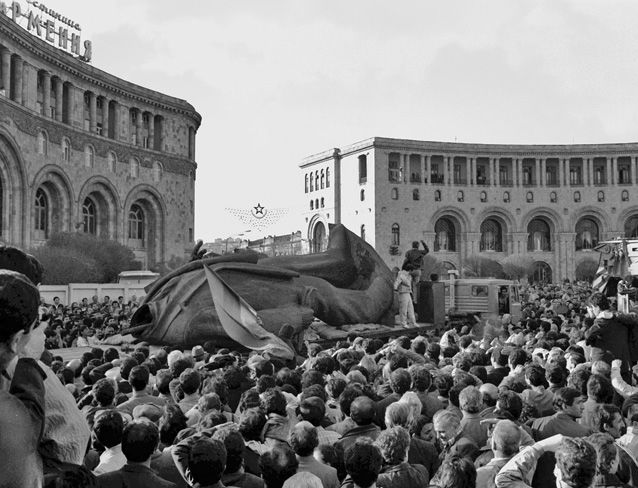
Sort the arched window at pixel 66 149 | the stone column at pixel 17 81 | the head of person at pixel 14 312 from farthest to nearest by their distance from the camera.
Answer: the arched window at pixel 66 149, the stone column at pixel 17 81, the head of person at pixel 14 312

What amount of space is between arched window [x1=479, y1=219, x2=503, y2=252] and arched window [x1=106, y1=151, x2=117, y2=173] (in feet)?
140

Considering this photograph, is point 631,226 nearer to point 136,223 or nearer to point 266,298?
point 136,223

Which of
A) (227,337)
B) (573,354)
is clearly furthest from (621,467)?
(227,337)

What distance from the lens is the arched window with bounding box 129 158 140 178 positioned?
49.6 meters

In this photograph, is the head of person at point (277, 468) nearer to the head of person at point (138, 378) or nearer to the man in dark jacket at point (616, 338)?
the head of person at point (138, 378)

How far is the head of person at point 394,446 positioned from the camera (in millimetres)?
3936

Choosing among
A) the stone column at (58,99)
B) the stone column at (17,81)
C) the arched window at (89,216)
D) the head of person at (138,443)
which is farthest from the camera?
the arched window at (89,216)

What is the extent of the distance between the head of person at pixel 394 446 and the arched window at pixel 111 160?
46.3 m

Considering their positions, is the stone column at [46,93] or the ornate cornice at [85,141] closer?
the ornate cornice at [85,141]

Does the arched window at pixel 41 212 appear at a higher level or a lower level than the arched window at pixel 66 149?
lower

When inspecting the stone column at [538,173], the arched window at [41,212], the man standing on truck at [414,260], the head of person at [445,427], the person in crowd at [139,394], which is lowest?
the head of person at [445,427]

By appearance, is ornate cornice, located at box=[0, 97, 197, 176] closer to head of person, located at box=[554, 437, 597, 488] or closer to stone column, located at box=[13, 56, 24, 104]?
stone column, located at box=[13, 56, 24, 104]

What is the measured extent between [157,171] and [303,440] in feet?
166

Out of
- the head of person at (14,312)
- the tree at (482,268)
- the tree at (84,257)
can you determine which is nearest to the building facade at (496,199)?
the tree at (482,268)
